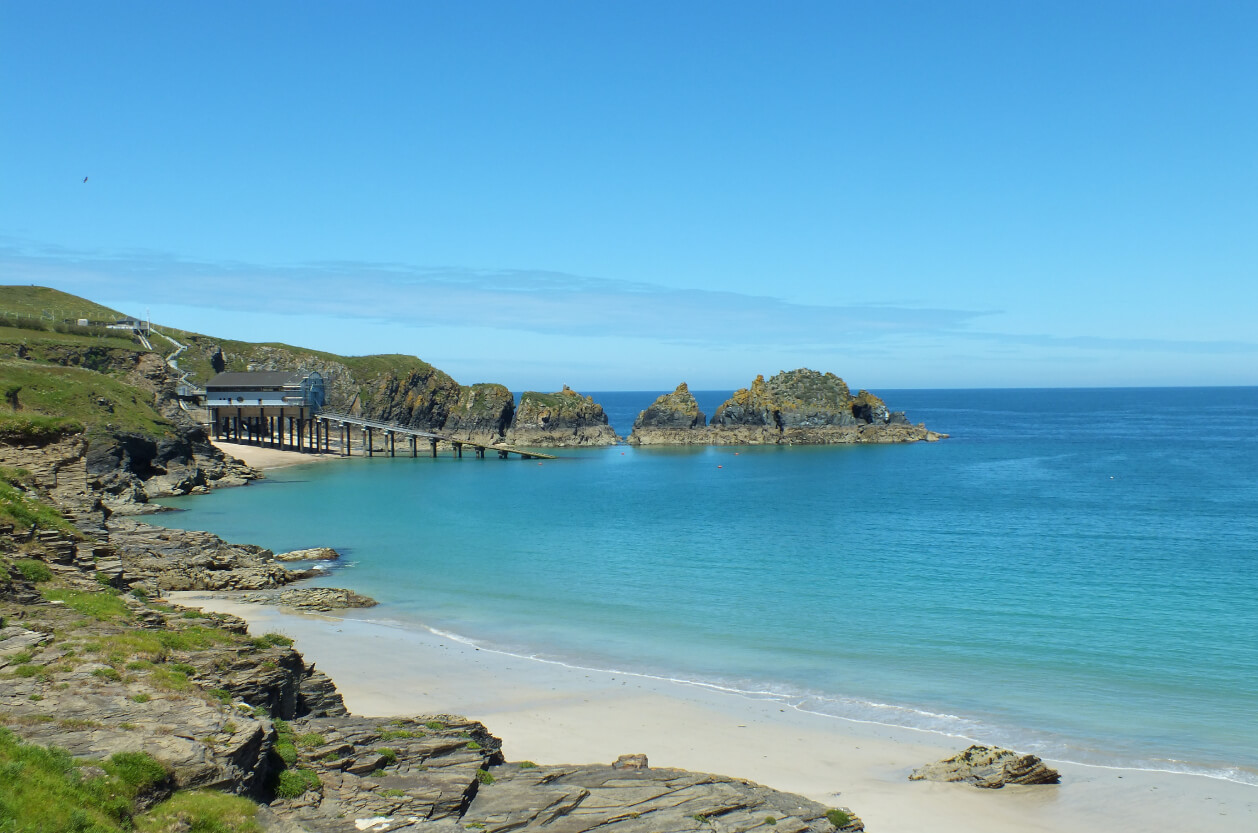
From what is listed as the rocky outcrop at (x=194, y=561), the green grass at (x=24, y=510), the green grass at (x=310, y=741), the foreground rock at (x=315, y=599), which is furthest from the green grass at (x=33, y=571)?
the rocky outcrop at (x=194, y=561)

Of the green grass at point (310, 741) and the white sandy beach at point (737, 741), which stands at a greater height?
the green grass at point (310, 741)

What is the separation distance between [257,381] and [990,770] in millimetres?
114991

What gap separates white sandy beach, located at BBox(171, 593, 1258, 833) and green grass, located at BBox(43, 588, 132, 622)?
7.99 metres

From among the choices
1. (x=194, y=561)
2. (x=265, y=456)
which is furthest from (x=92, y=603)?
(x=265, y=456)

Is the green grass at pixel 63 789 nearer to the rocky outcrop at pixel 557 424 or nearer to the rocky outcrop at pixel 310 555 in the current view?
the rocky outcrop at pixel 310 555

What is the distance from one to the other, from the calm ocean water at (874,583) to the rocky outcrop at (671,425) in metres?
47.5

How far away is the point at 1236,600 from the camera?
3947cm

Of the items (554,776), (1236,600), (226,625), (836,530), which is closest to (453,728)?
(554,776)

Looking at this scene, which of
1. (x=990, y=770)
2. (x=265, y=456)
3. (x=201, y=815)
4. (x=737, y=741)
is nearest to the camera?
(x=201, y=815)

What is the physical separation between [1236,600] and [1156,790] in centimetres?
2358

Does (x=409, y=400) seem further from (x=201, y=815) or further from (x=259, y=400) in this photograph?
(x=201, y=815)

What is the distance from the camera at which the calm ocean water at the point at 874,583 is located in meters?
27.4

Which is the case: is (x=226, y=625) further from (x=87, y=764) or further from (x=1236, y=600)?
(x=1236, y=600)

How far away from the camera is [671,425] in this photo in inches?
5827
